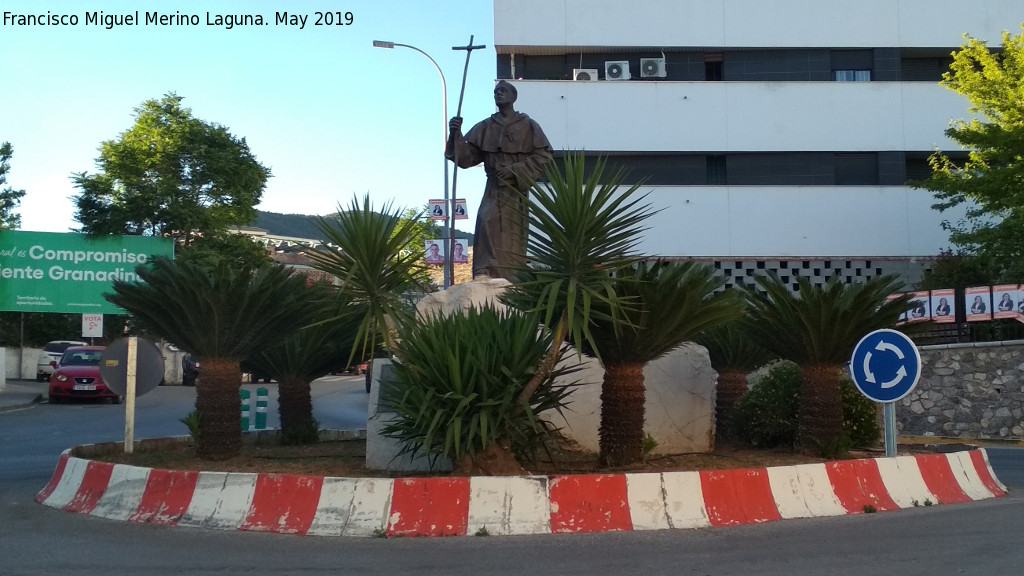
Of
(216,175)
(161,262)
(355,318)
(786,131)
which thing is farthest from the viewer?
(216,175)

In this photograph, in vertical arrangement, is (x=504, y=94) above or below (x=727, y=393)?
above

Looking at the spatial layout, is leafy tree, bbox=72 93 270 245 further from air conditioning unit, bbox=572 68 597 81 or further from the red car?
air conditioning unit, bbox=572 68 597 81

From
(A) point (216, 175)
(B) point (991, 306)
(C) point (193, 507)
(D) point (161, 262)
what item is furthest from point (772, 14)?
(C) point (193, 507)

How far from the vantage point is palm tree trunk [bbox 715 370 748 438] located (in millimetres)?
12234

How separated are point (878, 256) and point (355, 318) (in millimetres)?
24634

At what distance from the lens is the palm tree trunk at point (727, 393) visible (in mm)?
12234

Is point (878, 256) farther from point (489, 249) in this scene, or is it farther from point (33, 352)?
point (33, 352)

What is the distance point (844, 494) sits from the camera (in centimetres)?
791

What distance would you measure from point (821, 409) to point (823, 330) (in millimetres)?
760

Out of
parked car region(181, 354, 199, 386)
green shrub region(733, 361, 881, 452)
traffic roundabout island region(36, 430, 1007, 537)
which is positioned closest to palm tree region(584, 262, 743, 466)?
traffic roundabout island region(36, 430, 1007, 537)

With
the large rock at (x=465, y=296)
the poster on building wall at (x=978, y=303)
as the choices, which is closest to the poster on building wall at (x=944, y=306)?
the poster on building wall at (x=978, y=303)

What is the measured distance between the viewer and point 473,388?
295 inches

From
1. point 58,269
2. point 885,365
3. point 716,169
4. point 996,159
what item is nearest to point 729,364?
point 885,365

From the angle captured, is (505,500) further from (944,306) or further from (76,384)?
(76,384)
